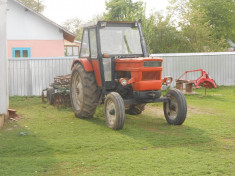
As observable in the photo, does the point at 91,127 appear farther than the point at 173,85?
No

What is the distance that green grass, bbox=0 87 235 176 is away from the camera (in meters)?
5.28

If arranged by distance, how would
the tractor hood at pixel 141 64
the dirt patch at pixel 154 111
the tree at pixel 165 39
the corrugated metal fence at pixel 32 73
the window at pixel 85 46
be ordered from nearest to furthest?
the tractor hood at pixel 141 64 → the window at pixel 85 46 → the dirt patch at pixel 154 111 → the corrugated metal fence at pixel 32 73 → the tree at pixel 165 39

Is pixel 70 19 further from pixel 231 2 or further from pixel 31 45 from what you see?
pixel 31 45

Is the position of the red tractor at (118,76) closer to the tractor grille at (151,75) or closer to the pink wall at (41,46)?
the tractor grille at (151,75)

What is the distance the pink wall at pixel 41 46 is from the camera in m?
19.5

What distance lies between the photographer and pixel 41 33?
1986cm

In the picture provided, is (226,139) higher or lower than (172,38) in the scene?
lower

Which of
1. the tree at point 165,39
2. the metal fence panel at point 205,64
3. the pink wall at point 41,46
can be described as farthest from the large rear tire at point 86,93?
the tree at point 165,39

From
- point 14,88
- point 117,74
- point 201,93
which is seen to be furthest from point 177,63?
point 117,74

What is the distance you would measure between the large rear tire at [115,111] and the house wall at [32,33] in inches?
491

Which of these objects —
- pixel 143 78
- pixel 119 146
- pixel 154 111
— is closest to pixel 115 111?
pixel 143 78

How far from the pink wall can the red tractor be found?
414 inches

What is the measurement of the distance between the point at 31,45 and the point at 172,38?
30.0 feet

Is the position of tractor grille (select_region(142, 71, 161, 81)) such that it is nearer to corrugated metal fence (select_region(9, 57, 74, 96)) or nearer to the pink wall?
corrugated metal fence (select_region(9, 57, 74, 96))
